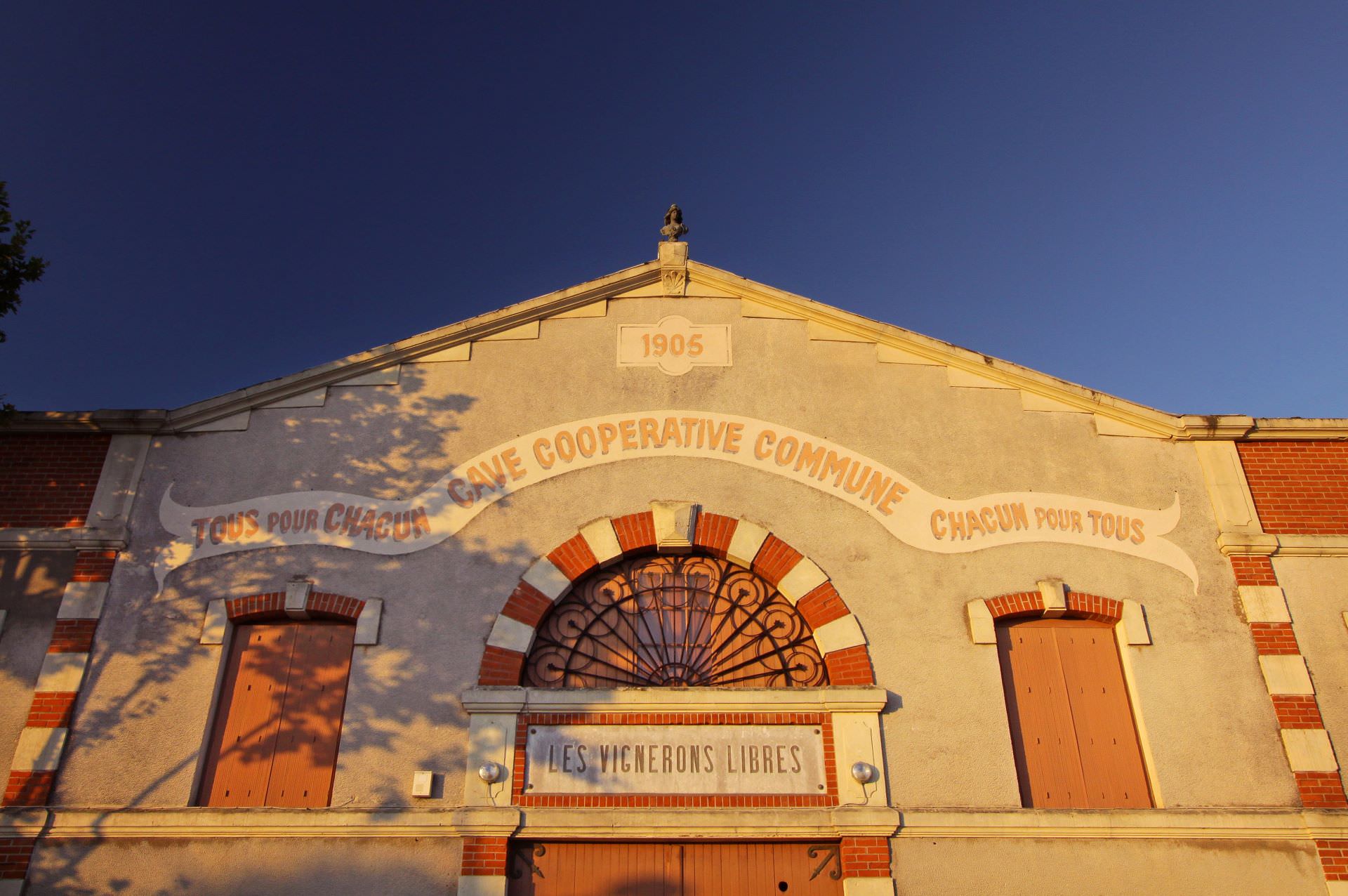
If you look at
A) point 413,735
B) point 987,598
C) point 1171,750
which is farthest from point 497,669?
point 1171,750

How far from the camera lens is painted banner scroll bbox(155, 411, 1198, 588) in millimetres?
9828

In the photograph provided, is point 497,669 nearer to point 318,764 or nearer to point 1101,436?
point 318,764

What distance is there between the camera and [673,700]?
905 centimetres

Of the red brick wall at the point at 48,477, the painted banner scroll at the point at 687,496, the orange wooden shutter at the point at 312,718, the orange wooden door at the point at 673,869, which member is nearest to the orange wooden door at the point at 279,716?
the orange wooden shutter at the point at 312,718

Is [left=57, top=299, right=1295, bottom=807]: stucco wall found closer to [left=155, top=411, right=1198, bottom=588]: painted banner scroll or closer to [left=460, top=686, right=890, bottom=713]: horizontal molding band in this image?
[left=155, top=411, right=1198, bottom=588]: painted banner scroll

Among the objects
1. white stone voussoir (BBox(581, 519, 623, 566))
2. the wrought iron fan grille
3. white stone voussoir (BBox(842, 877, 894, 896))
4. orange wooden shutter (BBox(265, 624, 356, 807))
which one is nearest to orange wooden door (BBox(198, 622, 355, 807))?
orange wooden shutter (BBox(265, 624, 356, 807))

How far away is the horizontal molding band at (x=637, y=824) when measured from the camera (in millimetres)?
8508

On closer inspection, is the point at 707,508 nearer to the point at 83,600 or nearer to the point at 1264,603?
the point at 1264,603

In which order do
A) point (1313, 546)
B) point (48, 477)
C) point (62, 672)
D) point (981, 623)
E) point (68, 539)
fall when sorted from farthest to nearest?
point (48, 477)
point (1313, 546)
point (68, 539)
point (981, 623)
point (62, 672)

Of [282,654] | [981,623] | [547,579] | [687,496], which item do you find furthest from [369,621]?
[981,623]

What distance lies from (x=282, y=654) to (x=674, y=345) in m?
5.13

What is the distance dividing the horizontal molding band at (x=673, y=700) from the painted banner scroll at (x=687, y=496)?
1.72m

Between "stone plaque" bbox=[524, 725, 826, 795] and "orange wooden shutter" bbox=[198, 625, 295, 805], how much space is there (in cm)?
248

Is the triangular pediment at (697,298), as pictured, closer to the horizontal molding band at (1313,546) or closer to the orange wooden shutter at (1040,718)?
the horizontal molding band at (1313,546)
